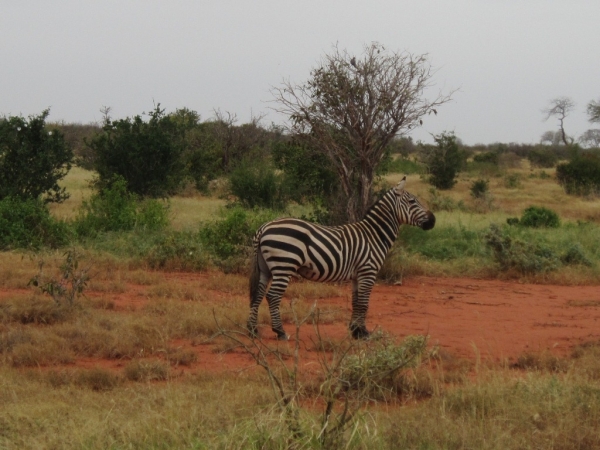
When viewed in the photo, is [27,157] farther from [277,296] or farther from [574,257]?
[574,257]

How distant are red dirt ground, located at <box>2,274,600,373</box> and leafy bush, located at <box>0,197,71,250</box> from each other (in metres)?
2.95

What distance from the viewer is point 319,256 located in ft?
28.4

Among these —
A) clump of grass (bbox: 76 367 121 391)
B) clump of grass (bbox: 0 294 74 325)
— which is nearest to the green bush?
clump of grass (bbox: 0 294 74 325)

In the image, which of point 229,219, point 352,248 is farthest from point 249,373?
point 229,219

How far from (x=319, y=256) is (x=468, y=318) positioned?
8.95 feet

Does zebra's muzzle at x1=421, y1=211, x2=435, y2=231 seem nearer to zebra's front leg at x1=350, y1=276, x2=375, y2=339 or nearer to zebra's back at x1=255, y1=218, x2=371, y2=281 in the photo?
zebra's back at x1=255, y1=218, x2=371, y2=281

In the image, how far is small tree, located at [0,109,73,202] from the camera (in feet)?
54.5

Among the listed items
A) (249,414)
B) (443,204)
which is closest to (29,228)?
(249,414)

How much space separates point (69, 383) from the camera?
639cm

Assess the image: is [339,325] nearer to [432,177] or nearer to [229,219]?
[229,219]

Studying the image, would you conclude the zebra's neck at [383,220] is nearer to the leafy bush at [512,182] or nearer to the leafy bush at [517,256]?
the leafy bush at [517,256]

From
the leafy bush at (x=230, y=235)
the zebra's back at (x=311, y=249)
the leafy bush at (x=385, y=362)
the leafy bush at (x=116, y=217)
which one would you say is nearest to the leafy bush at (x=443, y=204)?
the leafy bush at (x=116, y=217)

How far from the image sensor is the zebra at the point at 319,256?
8477 mm

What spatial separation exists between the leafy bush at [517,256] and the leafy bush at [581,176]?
55.2 ft
